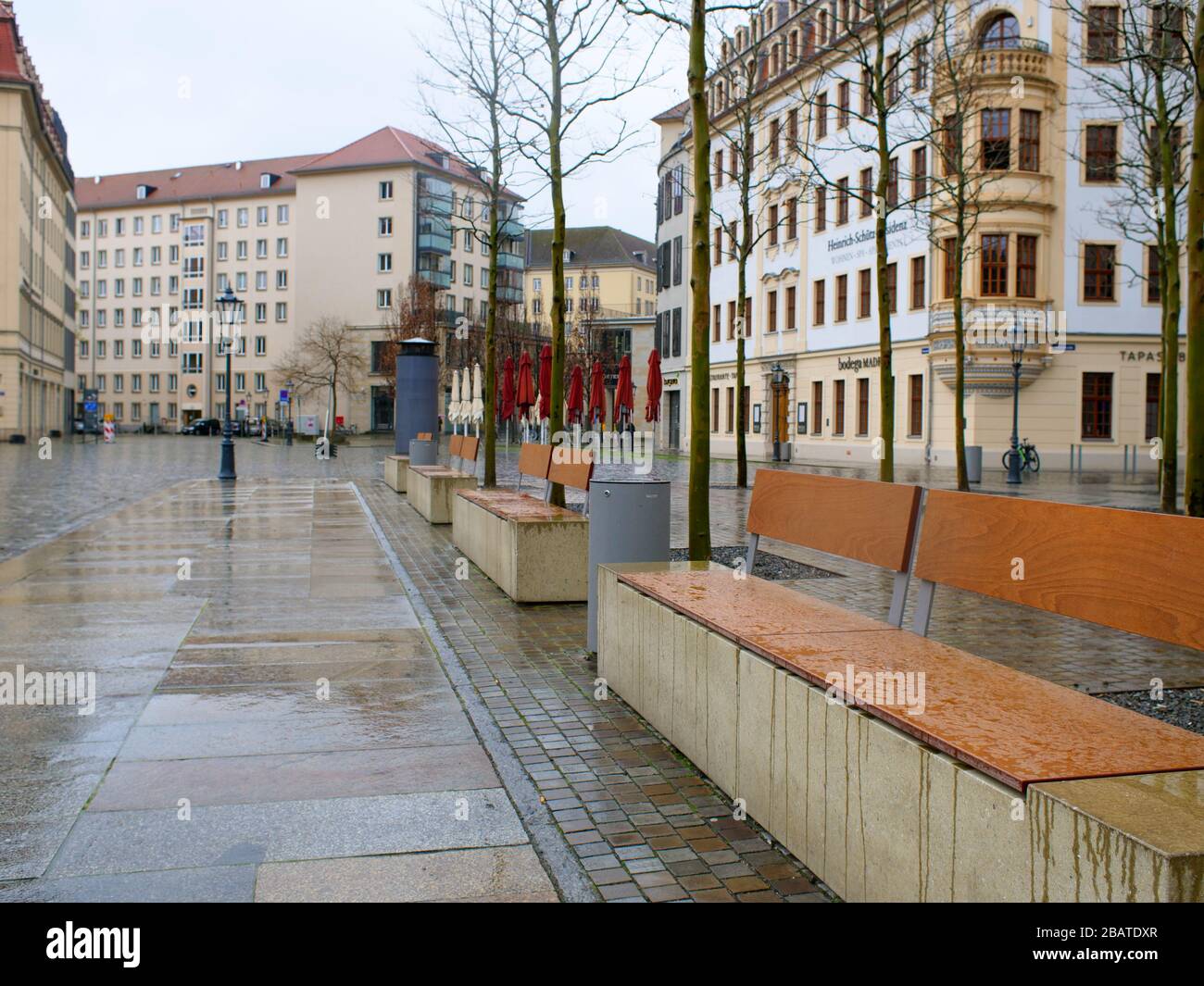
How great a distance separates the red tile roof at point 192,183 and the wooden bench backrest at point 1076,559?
10159 centimetres

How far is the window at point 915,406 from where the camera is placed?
4117 centimetres

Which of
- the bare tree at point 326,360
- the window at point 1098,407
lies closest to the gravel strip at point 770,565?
the window at point 1098,407

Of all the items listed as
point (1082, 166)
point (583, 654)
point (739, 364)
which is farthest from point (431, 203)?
point (583, 654)

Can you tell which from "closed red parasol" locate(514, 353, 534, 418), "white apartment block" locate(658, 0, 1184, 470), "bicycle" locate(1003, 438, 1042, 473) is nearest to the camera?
"closed red parasol" locate(514, 353, 534, 418)

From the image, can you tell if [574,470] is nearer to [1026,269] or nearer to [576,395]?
[576,395]

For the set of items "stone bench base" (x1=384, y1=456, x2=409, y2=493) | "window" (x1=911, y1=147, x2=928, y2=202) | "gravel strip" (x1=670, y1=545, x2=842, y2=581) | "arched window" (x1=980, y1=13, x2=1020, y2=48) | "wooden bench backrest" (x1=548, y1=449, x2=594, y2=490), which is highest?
"arched window" (x1=980, y1=13, x2=1020, y2=48)

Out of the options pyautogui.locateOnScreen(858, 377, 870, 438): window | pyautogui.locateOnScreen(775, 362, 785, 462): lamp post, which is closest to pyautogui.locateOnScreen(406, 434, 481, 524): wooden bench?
pyautogui.locateOnScreen(858, 377, 870, 438): window

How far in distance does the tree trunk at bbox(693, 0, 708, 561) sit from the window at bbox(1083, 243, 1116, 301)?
3340cm

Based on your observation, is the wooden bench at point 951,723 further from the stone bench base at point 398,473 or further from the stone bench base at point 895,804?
the stone bench base at point 398,473

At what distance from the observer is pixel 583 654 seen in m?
7.38

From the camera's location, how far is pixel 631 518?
7.04m

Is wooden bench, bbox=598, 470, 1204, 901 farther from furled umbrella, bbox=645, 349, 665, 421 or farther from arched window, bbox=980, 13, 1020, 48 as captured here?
arched window, bbox=980, 13, 1020, 48

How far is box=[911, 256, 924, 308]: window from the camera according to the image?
133ft
